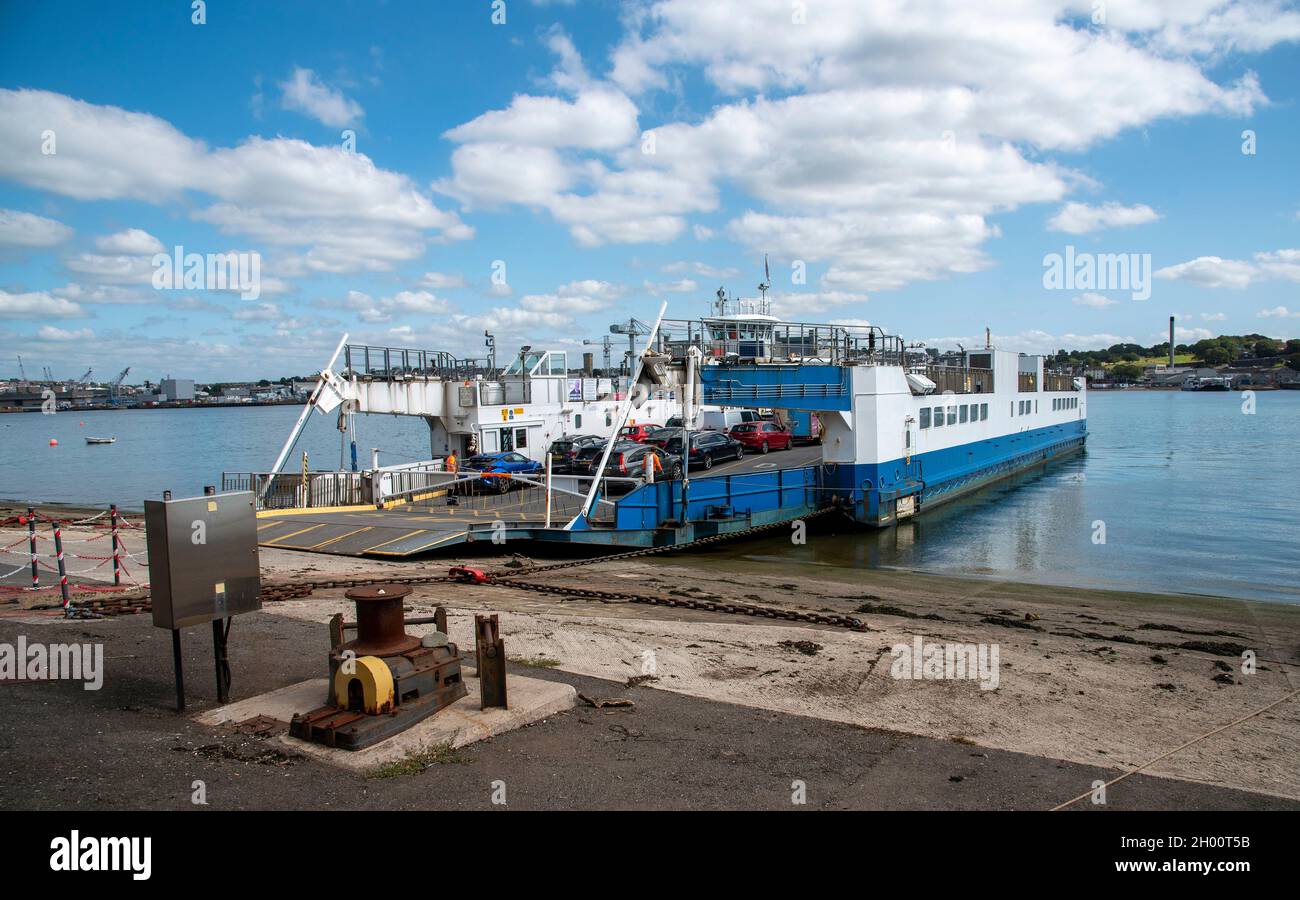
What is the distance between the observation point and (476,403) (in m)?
28.3

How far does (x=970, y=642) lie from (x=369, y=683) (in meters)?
8.45

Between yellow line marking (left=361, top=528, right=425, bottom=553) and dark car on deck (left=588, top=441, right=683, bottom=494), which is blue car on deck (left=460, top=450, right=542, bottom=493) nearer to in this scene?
dark car on deck (left=588, top=441, right=683, bottom=494)

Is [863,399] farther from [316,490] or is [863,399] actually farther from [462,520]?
[316,490]

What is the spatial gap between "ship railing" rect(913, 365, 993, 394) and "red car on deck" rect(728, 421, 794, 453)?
20.3 ft

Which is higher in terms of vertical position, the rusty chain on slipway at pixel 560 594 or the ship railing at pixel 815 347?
the ship railing at pixel 815 347

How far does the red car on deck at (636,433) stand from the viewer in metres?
31.8

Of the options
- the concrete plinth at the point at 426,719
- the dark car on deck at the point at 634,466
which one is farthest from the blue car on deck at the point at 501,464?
the concrete plinth at the point at 426,719

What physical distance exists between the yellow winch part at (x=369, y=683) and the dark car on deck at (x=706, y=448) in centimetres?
2086

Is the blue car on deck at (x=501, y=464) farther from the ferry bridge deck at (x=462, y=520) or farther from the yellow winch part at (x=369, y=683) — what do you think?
the yellow winch part at (x=369, y=683)

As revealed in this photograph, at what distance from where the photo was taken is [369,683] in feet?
21.2

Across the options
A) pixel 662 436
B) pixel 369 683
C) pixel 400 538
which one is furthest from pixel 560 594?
pixel 662 436

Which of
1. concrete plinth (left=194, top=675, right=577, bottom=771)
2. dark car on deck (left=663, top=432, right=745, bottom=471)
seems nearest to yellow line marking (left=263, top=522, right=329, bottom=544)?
dark car on deck (left=663, top=432, right=745, bottom=471)

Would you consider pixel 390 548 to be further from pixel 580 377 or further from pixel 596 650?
pixel 580 377

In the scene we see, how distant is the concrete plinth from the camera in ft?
19.9
